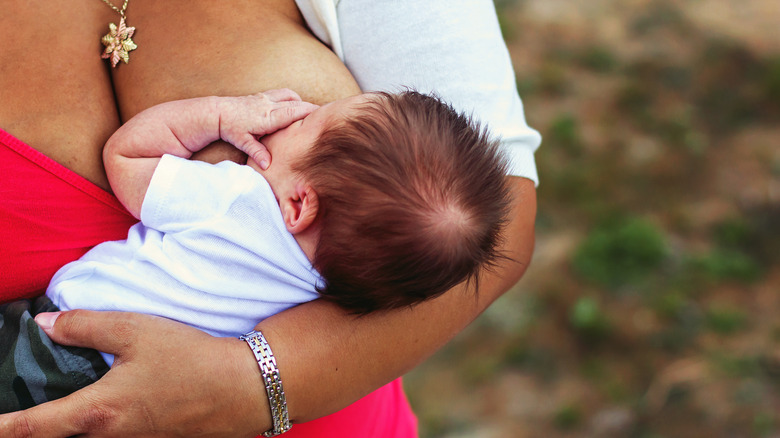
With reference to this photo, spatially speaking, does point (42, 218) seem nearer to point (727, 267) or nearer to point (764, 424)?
point (764, 424)

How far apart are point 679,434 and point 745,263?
106 centimetres

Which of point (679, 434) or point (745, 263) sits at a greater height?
point (745, 263)

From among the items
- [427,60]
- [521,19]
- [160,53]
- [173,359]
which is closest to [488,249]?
[427,60]

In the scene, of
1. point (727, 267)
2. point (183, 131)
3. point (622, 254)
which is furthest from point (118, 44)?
point (727, 267)

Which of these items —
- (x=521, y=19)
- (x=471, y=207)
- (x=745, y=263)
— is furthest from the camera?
(x=521, y=19)

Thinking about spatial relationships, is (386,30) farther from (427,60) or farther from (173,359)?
(173,359)

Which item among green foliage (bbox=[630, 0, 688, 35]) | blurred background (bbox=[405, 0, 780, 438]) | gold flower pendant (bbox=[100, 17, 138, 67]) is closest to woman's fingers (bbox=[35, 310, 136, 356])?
gold flower pendant (bbox=[100, 17, 138, 67])

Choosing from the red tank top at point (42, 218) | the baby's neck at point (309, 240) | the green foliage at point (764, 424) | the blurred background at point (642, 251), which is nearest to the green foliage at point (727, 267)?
the blurred background at point (642, 251)

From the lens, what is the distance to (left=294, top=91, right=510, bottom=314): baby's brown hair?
56.2 inches

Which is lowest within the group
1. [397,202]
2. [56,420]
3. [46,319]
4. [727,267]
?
[727,267]

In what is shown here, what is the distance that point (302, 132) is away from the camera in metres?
1.52

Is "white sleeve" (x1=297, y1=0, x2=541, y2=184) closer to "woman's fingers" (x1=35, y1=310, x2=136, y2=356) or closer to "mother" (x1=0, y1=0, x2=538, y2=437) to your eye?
"mother" (x1=0, y1=0, x2=538, y2=437)

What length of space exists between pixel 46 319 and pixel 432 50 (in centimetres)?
107

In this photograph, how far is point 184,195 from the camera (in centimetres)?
146
